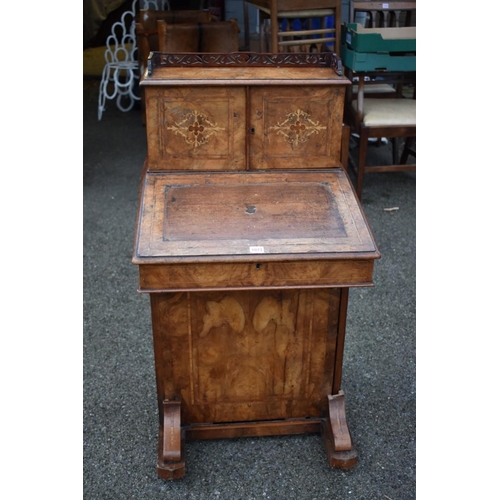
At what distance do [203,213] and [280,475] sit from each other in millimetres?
991

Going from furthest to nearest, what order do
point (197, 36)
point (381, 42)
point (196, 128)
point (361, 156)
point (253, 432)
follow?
1. point (197, 36)
2. point (361, 156)
3. point (381, 42)
4. point (253, 432)
5. point (196, 128)

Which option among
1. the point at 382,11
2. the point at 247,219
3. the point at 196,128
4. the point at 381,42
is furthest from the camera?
the point at 382,11

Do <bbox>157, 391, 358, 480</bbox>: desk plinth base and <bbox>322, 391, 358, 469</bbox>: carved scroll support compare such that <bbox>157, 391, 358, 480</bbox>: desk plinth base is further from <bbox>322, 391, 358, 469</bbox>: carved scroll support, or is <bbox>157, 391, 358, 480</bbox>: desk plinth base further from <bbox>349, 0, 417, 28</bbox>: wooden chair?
<bbox>349, 0, 417, 28</bbox>: wooden chair

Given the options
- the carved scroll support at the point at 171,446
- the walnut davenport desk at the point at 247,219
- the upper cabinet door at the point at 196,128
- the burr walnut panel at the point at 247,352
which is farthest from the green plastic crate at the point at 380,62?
the carved scroll support at the point at 171,446

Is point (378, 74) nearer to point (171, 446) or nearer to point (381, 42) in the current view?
point (381, 42)

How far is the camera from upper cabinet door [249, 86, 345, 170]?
6.81ft

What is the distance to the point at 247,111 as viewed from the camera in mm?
2080

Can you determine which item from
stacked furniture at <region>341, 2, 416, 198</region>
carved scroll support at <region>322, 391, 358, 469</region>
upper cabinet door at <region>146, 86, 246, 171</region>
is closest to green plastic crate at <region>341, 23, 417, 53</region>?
stacked furniture at <region>341, 2, 416, 198</region>

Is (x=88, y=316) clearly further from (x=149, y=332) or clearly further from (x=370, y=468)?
(x=370, y=468)

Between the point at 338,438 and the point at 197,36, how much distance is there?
3147 mm

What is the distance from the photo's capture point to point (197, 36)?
4336 millimetres

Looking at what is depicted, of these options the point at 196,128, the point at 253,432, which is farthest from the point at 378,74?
the point at 253,432

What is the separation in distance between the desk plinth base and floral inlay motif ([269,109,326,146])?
95cm

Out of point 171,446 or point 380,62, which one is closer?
point 171,446
